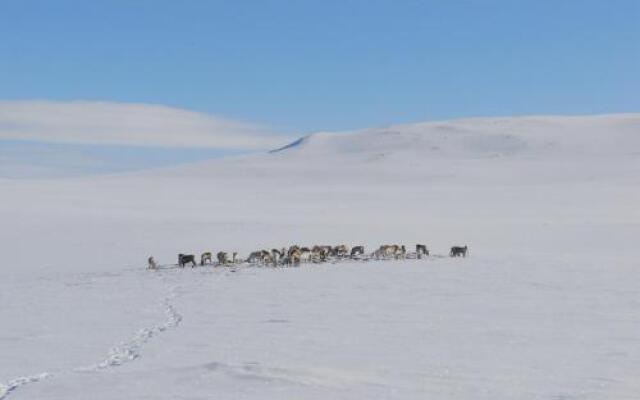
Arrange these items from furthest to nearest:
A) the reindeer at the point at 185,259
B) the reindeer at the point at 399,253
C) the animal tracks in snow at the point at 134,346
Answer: the reindeer at the point at 399,253, the reindeer at the point at 185,259, the animal tracks in snow at the point at 134,346

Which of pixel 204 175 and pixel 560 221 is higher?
pixel 204 175

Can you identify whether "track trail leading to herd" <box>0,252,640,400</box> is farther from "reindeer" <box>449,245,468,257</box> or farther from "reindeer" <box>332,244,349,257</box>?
"reindeer" <box>449,245,468,257</box>

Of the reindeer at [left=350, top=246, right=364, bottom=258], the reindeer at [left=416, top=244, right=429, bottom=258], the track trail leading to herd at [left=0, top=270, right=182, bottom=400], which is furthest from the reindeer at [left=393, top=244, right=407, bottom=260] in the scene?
the track trail leading to herd at [left=0, top=270, right=182, bottom=400]

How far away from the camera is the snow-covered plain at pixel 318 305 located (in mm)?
8680

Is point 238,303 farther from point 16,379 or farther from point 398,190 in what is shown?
point 398,190

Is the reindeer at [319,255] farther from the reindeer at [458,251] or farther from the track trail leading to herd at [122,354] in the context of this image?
the track trail leading to herd at [122,354]

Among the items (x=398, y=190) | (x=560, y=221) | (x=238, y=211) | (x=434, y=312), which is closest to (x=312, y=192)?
(x=398, y=190)

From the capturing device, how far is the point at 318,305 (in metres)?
14.2

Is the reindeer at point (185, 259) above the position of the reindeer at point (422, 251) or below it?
below

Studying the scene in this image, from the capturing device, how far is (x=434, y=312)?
13367mm

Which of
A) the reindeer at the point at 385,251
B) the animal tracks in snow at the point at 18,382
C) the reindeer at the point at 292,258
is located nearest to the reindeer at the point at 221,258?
the reindeer at the point at 292,258

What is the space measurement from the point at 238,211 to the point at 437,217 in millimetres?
8978

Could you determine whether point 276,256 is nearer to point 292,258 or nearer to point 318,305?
point 292,258

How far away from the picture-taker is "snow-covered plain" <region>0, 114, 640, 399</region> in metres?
8.68
